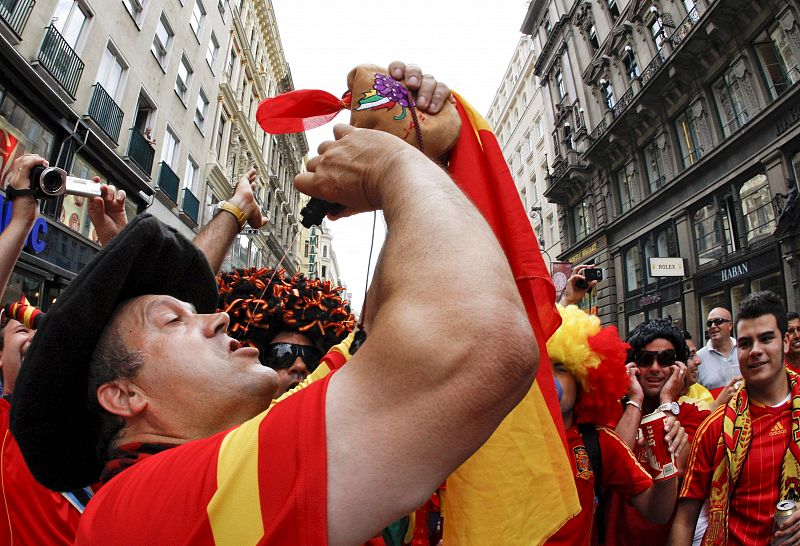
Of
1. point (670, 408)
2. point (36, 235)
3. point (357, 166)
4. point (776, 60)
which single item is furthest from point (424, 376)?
point (776, 60)

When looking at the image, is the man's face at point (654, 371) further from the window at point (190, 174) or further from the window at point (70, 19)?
the window at point (190, 174)

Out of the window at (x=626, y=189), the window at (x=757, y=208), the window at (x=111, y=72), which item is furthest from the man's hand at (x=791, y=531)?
the window at (x=626, y=189)

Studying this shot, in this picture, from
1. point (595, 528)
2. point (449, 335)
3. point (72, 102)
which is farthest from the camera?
point (72, 102)

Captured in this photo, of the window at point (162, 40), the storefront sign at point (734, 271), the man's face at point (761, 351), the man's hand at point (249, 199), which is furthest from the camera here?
the window at point (162, 40)

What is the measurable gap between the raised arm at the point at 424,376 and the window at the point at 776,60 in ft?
52.1

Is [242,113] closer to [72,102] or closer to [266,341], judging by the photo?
[72,102]

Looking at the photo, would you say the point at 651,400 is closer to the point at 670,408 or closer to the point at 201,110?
the point at 670,408

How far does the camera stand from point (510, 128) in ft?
127

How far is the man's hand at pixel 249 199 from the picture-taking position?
266 centimetres

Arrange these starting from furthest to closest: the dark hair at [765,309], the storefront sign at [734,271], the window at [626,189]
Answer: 1. the window at [626,189]
2. the storefront sign at [734,271]
3. the dark hair at [765,309]

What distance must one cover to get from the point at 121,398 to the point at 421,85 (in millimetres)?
1216

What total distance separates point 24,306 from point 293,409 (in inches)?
122

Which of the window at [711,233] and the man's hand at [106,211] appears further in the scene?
the window at [711,233]

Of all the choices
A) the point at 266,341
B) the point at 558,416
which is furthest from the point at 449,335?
the point at 266,341
